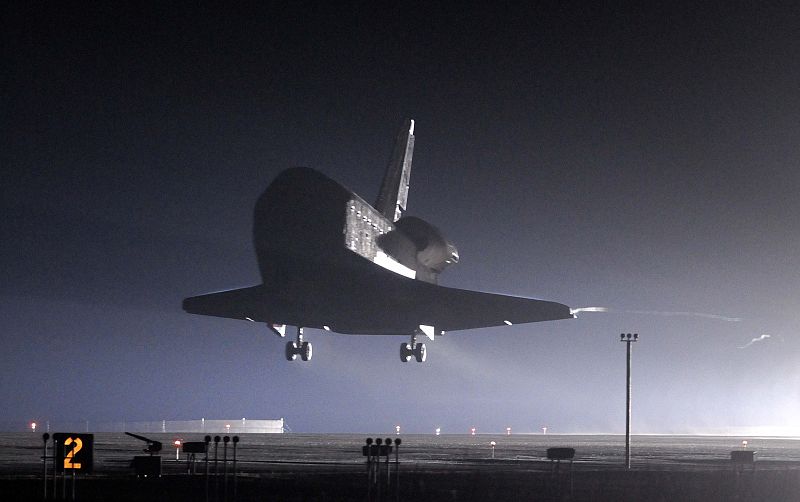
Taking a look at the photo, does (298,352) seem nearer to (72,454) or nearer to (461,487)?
(461,487)

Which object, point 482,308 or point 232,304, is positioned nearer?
point 482,308

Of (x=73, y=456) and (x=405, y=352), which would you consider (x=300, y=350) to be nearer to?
(x=405, y=352)

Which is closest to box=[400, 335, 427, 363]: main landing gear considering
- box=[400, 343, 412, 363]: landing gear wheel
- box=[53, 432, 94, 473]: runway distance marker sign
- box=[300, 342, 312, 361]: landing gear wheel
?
box=[400, 343, 412, 363]: landing gear wheel

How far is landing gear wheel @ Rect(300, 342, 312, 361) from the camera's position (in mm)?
67562

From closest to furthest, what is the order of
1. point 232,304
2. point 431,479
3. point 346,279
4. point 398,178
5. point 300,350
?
point 431,479 → point 346,279 → point 232,304 → point 300,350 → point 398,178

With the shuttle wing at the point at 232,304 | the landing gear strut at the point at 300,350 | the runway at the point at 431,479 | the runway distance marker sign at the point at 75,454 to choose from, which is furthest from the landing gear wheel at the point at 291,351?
the runway distance marker sign at the point at 75,454

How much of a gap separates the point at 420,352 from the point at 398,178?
1431cm

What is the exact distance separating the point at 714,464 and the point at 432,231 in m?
21.8

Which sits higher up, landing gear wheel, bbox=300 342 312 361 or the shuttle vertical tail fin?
the shuttle vertical tail fin

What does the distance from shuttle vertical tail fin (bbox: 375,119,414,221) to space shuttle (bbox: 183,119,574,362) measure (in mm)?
8645

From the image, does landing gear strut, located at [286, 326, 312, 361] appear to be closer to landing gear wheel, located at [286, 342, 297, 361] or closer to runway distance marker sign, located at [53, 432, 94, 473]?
landing gear wheel, located at [286, 342, 297, 361]

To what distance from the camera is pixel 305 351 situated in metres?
67.7

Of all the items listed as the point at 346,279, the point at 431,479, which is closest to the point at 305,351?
the point at 346,279

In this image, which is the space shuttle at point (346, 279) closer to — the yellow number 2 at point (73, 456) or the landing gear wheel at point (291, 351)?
the landing gear wheel at point (291, 351)
